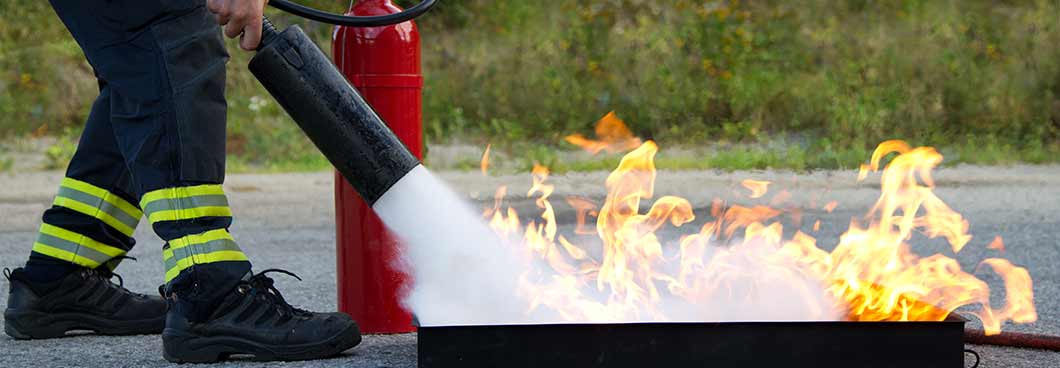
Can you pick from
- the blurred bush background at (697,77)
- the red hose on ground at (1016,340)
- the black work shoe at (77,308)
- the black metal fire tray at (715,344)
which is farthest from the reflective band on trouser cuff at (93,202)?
the blurred bush background at (697,77)

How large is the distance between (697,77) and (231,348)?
7.70m

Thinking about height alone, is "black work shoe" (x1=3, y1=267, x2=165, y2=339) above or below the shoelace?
below

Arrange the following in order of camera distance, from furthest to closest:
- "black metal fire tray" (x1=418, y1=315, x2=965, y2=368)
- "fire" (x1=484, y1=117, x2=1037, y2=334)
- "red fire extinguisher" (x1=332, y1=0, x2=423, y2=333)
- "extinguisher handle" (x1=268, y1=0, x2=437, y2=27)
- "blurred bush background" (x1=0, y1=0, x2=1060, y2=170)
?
"blurred bush background" (x1=0, y1=0, x2=1060, y2=170) → "red fire extinguisher" (x1=332, y1=0, x2=423, y2=333) → "extinguisher handle" (x1=268, y1=0, x2=437, y2=27) → "fire" (x1=484, y1=117, x2=1037, y2=334) → "black metal fire tray" (x1=418, y1=315, x2=965, y2=368)

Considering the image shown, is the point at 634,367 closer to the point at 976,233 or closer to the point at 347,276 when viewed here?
the point at 347,276

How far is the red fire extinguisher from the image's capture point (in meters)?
3.24

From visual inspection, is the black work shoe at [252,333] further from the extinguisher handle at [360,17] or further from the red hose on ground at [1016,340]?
the red hose on ground at [1016,340]

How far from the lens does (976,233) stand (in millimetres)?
5914

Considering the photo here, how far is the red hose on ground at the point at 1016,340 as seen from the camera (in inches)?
120

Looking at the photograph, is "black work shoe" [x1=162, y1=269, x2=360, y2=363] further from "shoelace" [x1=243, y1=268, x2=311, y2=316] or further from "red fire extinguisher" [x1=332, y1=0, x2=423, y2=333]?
"red fire extinguisher" [x1=332, y1=0, x2=423, y2=333]

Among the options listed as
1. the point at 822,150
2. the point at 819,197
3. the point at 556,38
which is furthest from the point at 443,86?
the point at 819,197

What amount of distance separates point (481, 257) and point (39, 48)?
9063 mm

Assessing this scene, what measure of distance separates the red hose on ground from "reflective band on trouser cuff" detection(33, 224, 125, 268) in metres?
2.10

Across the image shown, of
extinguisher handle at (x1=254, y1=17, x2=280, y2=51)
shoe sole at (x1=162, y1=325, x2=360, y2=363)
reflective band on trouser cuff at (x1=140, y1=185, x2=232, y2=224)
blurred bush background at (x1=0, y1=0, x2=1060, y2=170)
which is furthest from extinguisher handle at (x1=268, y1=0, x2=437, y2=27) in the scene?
blurred bush background at (x1=0, y1=0, x2=1060, y2=170)

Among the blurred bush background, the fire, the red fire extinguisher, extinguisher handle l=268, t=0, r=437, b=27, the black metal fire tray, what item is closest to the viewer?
the black metal fire tray
